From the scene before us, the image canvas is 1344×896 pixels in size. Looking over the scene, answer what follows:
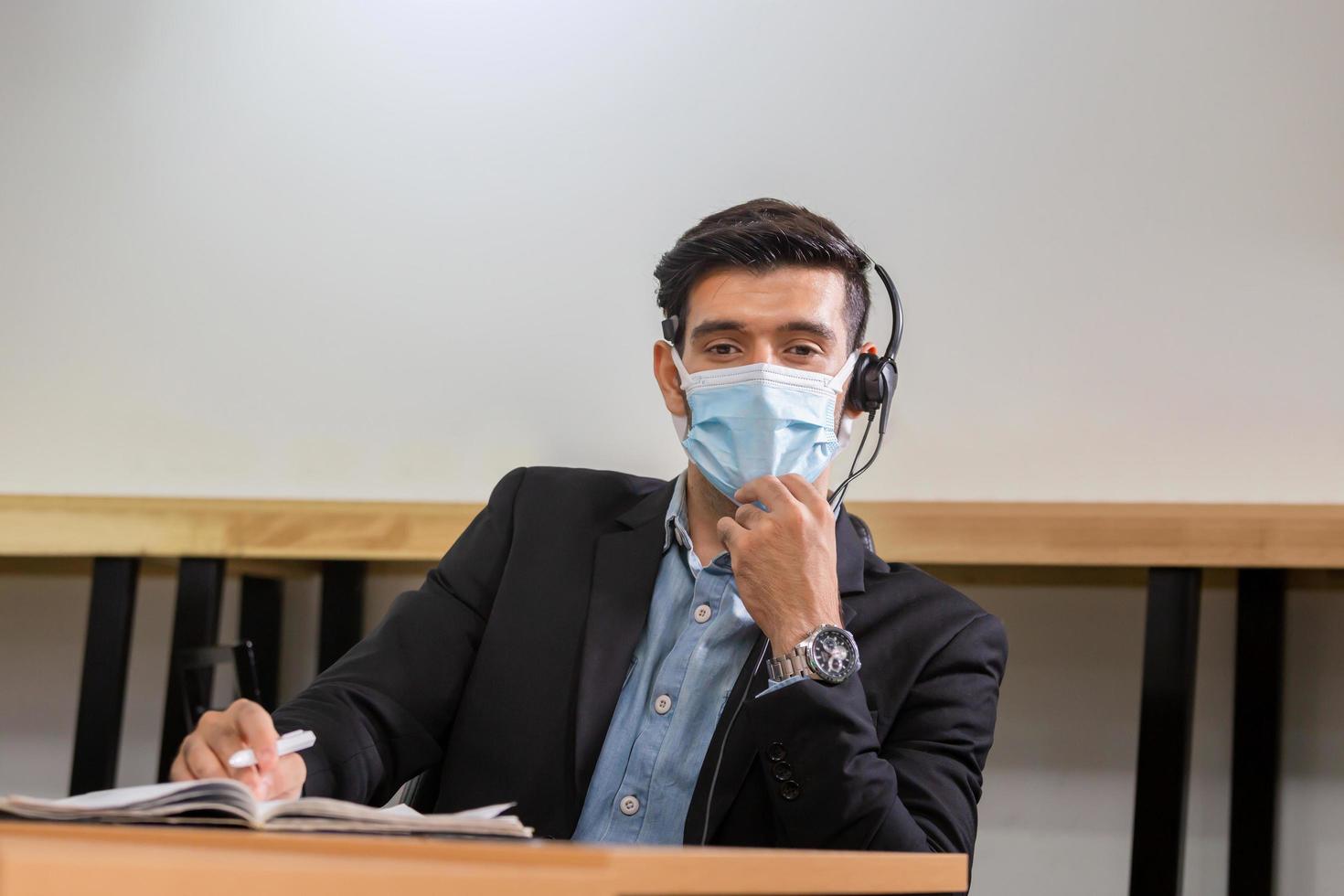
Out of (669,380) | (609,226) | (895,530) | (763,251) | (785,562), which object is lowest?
(785,562)

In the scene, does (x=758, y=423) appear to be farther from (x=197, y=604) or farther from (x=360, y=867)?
(x=197, y=604)

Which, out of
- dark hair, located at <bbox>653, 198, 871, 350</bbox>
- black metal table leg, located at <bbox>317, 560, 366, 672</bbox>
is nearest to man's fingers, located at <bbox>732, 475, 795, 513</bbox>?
dark hair, located at <bbox>653, 198, 871, 350</bbox>

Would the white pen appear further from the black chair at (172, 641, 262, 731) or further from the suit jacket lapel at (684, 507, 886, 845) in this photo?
the black chair at (172, 641, 262, 731)

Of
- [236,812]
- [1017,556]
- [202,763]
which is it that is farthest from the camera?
[1017,556]

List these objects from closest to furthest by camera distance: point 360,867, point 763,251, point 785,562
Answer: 1. point 360,867
2. point 785,562
3. point 763,251

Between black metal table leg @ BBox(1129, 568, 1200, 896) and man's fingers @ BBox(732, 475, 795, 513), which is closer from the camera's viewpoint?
man's fingers @ BBox(732, 475, 795, 513)

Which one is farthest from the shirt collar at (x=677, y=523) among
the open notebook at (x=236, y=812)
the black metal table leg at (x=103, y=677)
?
the black metal table leg at (x=103, y=677)

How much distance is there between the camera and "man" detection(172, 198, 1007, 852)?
1.15m

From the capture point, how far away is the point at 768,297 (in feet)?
4.67

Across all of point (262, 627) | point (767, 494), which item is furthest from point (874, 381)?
point (262, 627)

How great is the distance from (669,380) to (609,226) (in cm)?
84

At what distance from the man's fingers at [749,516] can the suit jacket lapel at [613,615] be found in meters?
0.14

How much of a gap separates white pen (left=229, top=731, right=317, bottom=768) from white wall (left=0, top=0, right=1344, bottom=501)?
1.22 meters

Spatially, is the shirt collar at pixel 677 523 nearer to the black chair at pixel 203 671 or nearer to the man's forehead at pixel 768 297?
the man's forehead at pixel 768 297
